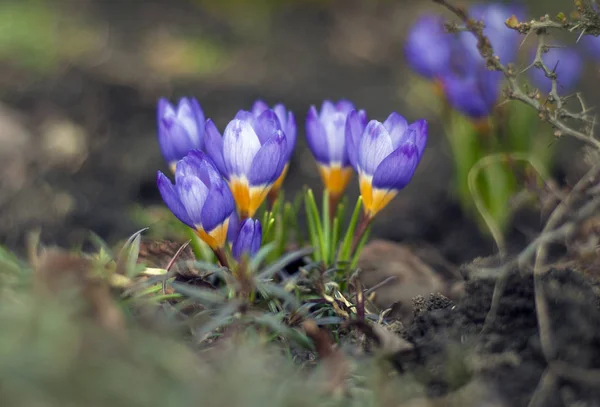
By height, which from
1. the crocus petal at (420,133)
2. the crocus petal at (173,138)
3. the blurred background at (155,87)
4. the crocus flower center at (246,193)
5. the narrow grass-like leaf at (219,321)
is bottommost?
the blurred background at (155,87)

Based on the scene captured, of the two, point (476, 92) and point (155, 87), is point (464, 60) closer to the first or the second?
point (476, 92)

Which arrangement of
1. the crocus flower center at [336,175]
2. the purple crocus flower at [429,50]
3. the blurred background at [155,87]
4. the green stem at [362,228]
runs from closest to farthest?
1. the green stem at [362,228]
2. the crocus flower center at [336,175]
3. the purple crocus flower at [429,50]
4. the blurred background at [155,87]

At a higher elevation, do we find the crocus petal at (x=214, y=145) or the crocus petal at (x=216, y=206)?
the crocus petal at (x=214, y=145)

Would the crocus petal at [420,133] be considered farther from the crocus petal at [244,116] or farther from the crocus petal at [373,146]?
the crocus petal at [244,116]

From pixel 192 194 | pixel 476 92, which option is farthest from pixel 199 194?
pixel 476 92

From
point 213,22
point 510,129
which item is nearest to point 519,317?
point 510,129

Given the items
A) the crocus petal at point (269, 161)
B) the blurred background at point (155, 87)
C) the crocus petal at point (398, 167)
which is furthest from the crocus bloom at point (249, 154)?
the blurred background at point (155, 87)
